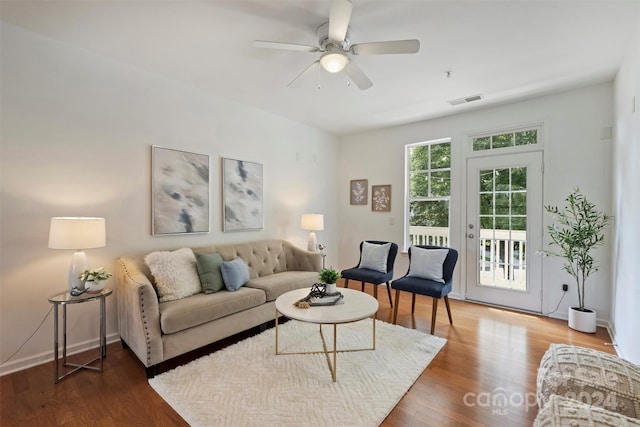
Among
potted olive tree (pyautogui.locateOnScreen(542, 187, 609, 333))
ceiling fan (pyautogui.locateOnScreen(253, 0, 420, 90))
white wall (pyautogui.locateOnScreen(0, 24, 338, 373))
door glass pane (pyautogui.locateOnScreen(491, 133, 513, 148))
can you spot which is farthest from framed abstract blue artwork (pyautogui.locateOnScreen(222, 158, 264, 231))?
potted olive tree (pyautogui.locateOnScreen(542, 187, 609, 333))

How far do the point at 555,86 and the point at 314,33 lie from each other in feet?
9.57

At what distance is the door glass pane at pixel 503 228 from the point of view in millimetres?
3760

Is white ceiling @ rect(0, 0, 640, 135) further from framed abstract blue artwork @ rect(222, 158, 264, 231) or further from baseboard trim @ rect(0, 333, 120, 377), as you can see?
baseboard trim @ rect(0, 333, 120, 377)

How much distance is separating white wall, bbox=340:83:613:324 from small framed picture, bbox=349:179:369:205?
32 cm

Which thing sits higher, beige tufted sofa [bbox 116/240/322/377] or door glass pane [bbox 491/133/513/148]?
door glass pane [bbox 491/133/513/148]

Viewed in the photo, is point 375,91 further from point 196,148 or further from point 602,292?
point 602,292

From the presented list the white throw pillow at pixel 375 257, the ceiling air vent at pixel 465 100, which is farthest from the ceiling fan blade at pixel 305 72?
the white throw pillow at pixel 375 257

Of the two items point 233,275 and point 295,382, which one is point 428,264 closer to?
point 295,382

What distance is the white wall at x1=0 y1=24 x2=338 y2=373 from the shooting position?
2.30 meters

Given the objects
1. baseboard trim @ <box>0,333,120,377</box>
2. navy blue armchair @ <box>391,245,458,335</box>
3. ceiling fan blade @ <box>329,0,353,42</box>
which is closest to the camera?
ceiling fan blade @ <box>329,0,353,42</box>

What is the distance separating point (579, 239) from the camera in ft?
10.1

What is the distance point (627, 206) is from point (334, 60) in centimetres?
281

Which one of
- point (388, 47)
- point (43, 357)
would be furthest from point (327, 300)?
point (43, 357)

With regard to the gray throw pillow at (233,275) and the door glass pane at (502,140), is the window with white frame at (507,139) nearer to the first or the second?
the door glass pane at (502,140)
